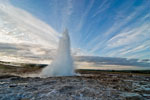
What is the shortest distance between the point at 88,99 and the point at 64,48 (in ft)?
75.9

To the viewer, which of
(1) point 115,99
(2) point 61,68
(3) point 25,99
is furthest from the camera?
(2) point 61,68

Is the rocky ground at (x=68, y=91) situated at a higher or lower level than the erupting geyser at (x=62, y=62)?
lower

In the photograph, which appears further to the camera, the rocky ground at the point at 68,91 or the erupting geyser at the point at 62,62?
the erupting geyser at the point at 62,62

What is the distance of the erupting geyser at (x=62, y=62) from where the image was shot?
2895 centimetres

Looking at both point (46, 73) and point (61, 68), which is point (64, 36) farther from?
point (46, 73)

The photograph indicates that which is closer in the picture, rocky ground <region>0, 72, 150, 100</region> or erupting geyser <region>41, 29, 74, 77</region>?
rocky ground <region>0, 72, 150, 100</region>

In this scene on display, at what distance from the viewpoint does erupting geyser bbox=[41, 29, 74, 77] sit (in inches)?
1140

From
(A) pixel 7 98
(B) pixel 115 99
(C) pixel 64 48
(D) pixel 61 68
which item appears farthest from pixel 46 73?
(B) pixel 115 99

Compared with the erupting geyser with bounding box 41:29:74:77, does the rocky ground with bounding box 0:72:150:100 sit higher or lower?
lower

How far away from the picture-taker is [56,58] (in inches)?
1166

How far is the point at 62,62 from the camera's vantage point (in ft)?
94.7

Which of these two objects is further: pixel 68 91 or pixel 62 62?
pixel 62 62

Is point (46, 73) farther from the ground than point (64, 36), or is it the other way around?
point (64, 36)

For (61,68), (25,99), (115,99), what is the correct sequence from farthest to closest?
(61,68) → (115,99) → (25,99)
